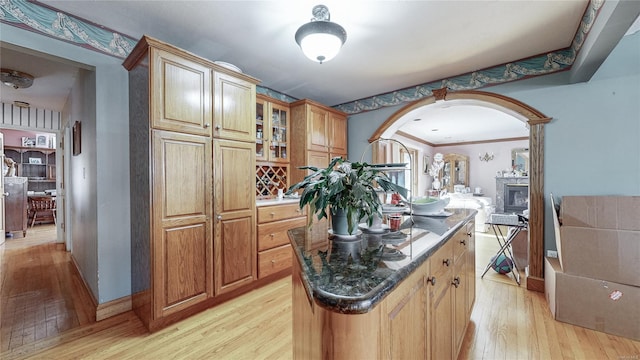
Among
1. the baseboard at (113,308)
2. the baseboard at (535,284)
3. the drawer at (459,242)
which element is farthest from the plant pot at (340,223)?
the baseboard at (535,284)

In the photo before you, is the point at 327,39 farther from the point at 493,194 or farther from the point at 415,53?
the point at 493,194

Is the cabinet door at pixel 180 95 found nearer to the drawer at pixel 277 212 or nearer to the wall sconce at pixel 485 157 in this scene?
the drawer at pixel 277 212

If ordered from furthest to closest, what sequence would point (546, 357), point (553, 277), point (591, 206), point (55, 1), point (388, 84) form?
1. point (388, 84)
2. point (553, 277)
3. point (591, 206)
4. point (55, 1)
5. point (546, 357)

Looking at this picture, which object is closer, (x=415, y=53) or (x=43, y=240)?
(x=415, y=53)

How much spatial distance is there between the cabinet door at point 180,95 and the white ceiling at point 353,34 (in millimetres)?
369

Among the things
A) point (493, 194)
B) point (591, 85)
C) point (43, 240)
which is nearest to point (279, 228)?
point (591, 85)

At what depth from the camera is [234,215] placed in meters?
2.45

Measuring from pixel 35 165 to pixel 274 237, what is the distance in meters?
8.43

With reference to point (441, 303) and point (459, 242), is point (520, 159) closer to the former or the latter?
point (459, 242)

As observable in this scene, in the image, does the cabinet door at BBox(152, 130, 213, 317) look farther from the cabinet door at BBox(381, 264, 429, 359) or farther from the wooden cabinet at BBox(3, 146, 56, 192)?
the wooden cabinet at BBox(3, 146, 56, 192)

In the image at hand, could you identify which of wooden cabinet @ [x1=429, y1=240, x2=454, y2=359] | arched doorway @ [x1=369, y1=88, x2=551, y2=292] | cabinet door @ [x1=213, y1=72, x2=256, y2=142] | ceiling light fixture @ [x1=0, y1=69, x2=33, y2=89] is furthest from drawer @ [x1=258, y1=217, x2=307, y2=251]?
ceiling light fixture @ [x1=0, y1=69, x2=33, y2=89]

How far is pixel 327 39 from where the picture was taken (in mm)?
1886

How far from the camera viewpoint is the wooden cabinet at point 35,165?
669 cm

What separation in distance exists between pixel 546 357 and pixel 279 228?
2407 mm
